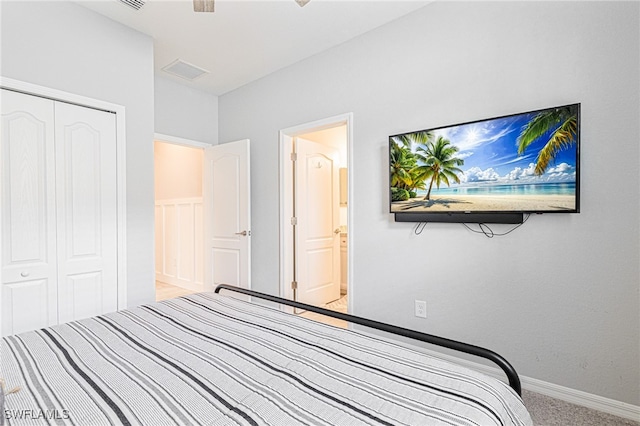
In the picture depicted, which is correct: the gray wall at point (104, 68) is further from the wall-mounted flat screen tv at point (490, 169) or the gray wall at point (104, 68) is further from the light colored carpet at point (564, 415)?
the light colored carpet at point (564, 415)

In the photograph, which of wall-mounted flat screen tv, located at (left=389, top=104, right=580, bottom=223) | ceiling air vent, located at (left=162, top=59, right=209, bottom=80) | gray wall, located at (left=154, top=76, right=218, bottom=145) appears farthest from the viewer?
gray wall, located at (left=154, top=76, right=218, bottom=145)

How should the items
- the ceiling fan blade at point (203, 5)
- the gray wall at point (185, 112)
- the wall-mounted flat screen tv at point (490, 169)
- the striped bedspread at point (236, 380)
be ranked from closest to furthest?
1. the striped bedspread at point (236, 380)
2. the ceiling fan blade at point (203, 5)
3. the wall-mounted flat screen tv at point (490, 169)
4. the gray wall at point (185, 112)

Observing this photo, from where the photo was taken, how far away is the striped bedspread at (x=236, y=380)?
0.86 meters

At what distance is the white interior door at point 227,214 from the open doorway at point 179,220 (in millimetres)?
640

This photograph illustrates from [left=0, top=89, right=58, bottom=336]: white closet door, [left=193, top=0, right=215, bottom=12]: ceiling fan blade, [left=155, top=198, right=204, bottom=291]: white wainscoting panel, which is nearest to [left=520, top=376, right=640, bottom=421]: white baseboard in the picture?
[left=193, top=0, right=215, bottom=12]: ceiling fan blade

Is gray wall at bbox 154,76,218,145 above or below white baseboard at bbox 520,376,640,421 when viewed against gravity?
above

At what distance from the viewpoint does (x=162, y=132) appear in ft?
12.0

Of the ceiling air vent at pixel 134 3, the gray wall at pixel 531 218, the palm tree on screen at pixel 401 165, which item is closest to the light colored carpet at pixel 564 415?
the gray wall at pixel 531 218

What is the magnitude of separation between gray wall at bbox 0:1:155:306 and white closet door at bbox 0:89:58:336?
250 mm

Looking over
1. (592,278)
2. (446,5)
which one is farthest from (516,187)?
(446,5)

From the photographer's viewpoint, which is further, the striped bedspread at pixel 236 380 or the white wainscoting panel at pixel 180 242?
the white wainscoting panel at pixel 180 242

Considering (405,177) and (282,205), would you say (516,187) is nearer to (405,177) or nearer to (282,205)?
(405,177)

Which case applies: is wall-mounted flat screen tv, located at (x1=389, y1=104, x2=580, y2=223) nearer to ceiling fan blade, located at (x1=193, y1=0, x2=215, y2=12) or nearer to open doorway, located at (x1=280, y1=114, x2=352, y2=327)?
open doorway, located at (x1=280, y1=114, x2=352, y2=327)

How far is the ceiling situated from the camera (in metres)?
2.52
